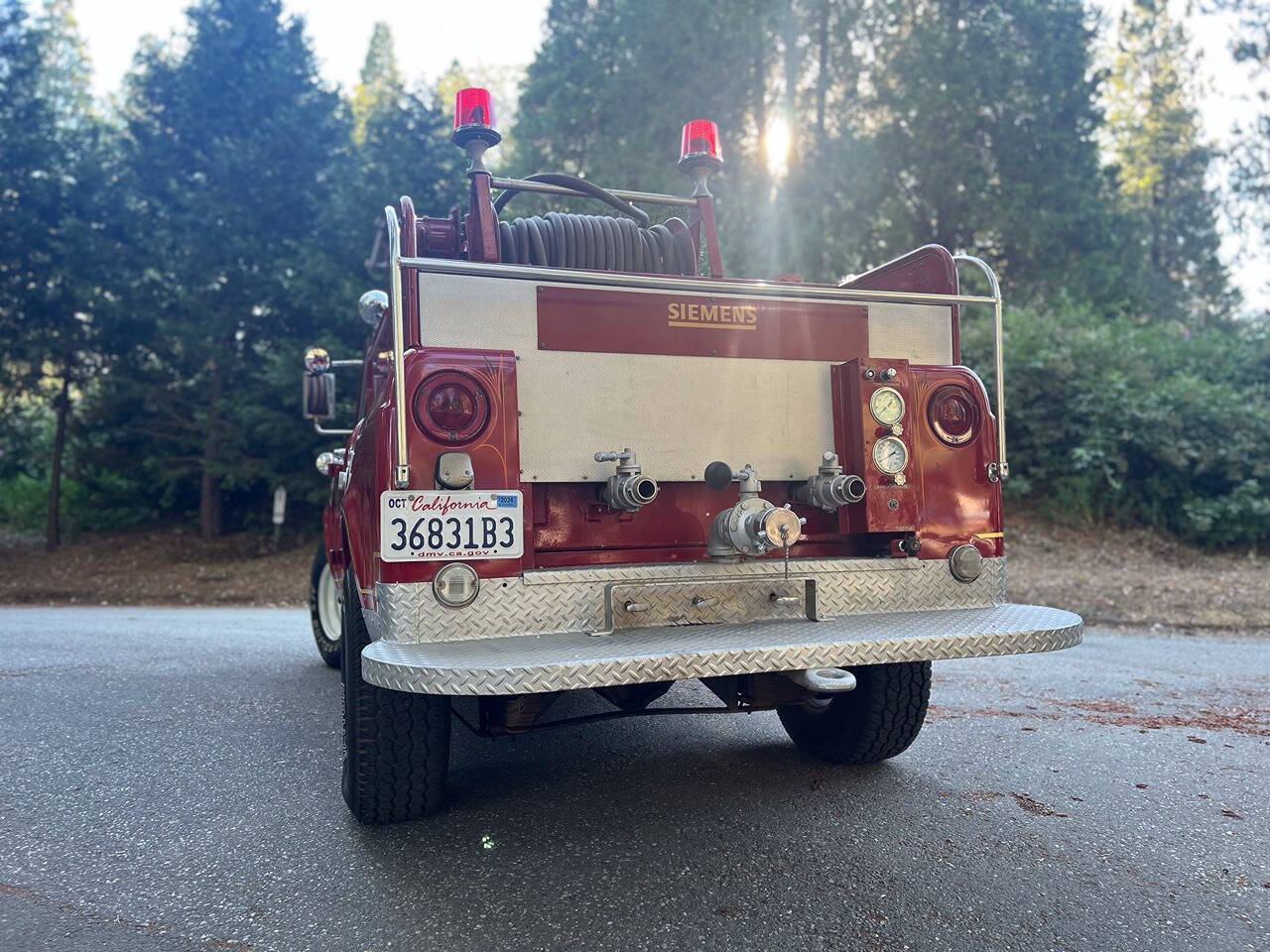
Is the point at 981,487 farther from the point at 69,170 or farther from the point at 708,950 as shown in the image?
the point at 69,170

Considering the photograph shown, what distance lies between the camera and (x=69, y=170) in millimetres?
16703

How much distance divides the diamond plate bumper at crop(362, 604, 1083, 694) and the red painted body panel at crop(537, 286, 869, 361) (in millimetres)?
1025

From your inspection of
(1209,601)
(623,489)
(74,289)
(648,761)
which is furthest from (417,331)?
(74,289)

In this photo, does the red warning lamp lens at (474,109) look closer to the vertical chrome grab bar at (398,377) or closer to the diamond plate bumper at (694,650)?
the vertical chrome grab bar at (398,377)

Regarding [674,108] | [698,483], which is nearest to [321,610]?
[698,483]

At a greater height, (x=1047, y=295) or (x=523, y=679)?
(x=1047, y=295)

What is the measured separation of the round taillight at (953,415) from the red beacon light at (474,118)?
6.87 feet

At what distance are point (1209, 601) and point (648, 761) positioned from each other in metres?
7.27

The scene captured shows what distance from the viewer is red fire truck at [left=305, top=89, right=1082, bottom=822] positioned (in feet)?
9.27

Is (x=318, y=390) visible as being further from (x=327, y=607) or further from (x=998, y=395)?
(x=998, y=395)

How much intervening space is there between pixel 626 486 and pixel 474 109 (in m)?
1.91

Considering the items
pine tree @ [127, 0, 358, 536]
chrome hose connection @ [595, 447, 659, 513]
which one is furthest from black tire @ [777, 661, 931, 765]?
pine tree @ [127, 0, 358, 536]

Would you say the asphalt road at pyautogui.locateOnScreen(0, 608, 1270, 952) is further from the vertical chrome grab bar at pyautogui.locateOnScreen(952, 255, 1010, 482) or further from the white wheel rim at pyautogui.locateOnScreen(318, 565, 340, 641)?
the vertical chrome grab bar at pyautogui.locateOnScreen(952, 255, 1010, 482)

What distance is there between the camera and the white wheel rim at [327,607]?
19.6 ft
